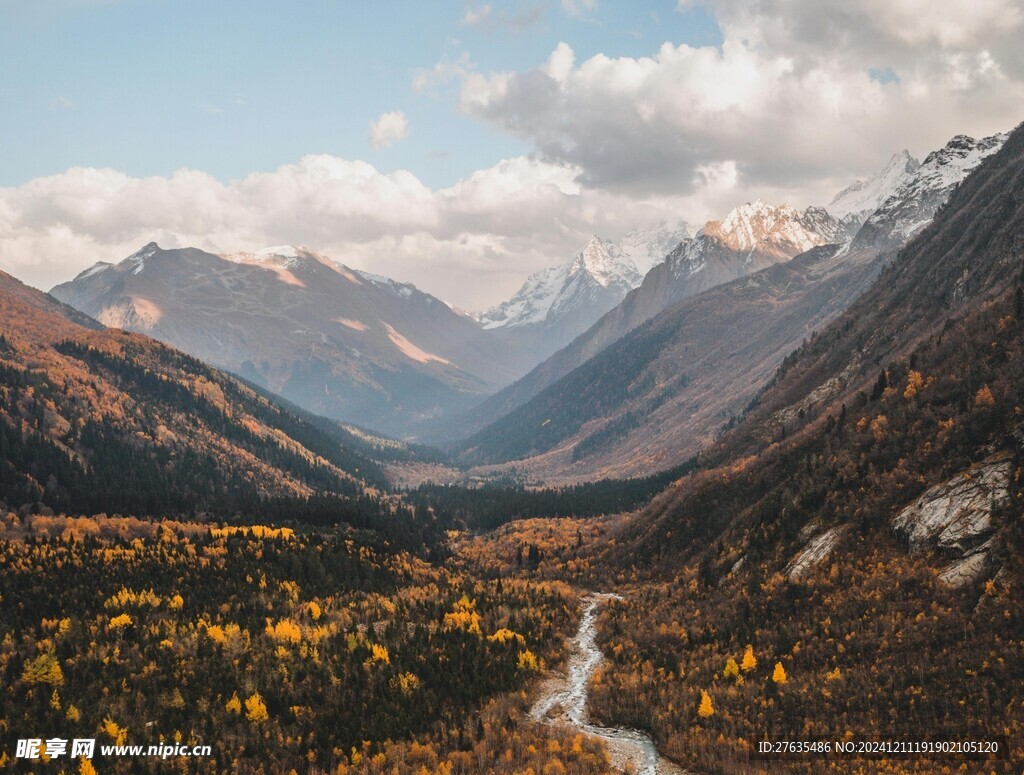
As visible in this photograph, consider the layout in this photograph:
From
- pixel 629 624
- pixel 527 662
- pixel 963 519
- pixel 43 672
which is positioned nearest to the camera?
pixel 43 672

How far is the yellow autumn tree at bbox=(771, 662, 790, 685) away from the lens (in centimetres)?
4572

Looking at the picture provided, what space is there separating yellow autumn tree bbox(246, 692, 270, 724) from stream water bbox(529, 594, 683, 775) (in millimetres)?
19834

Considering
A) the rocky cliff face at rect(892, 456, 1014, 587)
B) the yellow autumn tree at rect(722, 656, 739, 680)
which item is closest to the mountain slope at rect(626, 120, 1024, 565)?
the rocky cliff face at rect(892, 456, 1014, 587)

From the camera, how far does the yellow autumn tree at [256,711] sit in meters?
44.7

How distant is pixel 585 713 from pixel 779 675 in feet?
48.2

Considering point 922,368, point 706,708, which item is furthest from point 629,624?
point 922,368

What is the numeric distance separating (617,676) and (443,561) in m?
79.5

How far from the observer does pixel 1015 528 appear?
45.8 metres

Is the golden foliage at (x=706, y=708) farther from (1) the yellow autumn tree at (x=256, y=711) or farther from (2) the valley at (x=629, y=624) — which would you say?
(1) the yellow autumn tree at (x=256, y=711)

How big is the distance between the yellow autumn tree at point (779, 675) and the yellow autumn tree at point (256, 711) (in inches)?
1437

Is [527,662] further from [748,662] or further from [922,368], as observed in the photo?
[922,368]

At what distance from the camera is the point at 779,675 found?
45.9m

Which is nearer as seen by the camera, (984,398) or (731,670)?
(731,670)

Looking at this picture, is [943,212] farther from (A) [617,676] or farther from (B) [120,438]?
(B) [120,438]
